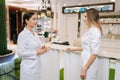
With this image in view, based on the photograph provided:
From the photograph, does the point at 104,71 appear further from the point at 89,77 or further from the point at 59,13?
the point at 59,13

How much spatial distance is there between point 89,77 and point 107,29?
5299mm

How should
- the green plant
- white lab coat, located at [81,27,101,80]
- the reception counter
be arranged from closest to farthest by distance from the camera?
white lab coat, located at [81,27,101,80]
the reception counter
the green plant

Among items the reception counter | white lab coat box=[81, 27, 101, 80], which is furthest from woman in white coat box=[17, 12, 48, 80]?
white lab coat box=[81, 27, 101, 80]

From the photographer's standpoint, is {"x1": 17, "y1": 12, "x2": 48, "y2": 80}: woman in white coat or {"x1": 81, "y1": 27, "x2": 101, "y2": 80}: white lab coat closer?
{"x1": 81, "y1": 27, "x2": 101, "y2": 80}: white lab coat

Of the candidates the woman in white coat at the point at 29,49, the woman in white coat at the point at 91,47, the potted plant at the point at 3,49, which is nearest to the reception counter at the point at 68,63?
the woman in white coat at the point at 91,47

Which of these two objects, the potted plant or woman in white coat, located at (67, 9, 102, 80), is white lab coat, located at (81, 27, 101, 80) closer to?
woman in white coat, located at (67, 9, 102, 80)

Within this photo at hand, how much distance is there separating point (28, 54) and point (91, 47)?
2.37 ft

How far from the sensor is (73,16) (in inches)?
309

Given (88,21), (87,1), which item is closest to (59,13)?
(87,1)

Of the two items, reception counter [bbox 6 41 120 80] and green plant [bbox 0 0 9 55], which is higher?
green plant [bbox 0 0 9 55]

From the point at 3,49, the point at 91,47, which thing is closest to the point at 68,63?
the point at 91,47

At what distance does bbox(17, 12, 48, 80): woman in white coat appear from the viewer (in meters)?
1.76

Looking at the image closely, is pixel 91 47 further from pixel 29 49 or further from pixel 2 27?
pixel 2 27

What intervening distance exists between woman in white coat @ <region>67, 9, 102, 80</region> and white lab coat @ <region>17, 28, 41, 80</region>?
0.57 metres
